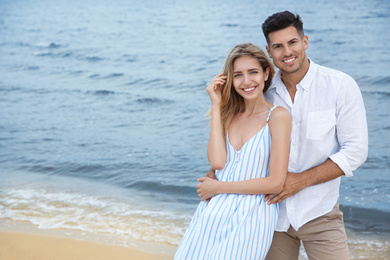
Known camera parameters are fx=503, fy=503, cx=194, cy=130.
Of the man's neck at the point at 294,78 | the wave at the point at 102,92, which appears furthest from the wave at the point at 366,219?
the wave at the point at 102,92

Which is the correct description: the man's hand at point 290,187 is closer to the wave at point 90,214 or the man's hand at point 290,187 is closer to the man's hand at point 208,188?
the man's hand at point 208,188

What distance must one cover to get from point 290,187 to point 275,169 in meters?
0.17

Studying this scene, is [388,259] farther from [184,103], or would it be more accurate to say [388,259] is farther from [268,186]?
[184,103]

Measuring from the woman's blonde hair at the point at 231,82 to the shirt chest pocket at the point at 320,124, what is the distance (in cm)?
40

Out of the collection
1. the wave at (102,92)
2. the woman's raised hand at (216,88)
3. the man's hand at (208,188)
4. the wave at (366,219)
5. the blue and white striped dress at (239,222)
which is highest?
the woman's raised hand at (216,88)

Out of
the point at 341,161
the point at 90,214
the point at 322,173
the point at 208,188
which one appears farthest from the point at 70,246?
the point at 341,161

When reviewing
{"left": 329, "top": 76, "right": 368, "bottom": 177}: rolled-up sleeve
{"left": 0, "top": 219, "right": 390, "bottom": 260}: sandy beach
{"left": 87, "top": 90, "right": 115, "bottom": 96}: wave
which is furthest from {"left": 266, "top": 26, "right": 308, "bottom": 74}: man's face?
{"left": 87, "top": 90, "right": 115, "bottom": 96}: wave

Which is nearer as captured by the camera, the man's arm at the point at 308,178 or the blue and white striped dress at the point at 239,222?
the blue and white striped dress at the point at 239,222

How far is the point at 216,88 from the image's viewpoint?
3.03 metres

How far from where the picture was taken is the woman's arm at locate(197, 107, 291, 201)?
8.64ft

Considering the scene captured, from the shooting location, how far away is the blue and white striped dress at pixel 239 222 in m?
2.50

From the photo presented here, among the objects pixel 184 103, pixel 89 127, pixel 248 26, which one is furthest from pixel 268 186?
pixel 248 26

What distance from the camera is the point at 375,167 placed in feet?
23.5

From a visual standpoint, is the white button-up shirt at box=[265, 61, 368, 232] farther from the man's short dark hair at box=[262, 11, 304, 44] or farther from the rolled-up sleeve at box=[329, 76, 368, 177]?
the man's short dark hair at box=[262, 11, 304, 44]
